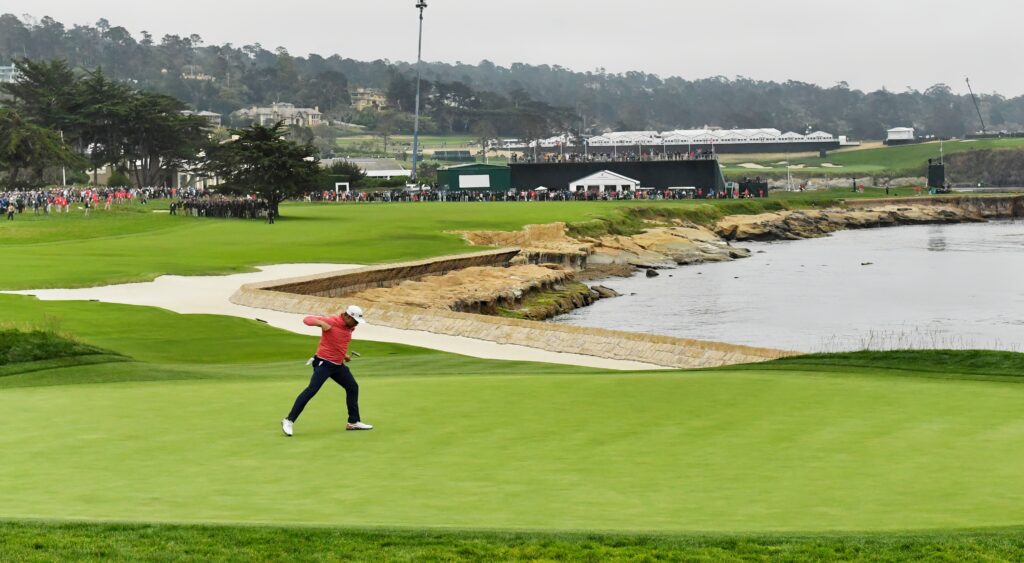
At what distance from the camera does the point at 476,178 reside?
131000mm

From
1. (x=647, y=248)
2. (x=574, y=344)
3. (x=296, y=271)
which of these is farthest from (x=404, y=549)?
(x=647, y=248)

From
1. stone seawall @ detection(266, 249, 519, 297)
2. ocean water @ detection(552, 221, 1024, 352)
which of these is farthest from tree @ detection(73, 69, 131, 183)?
stone seawall @ detection(266, 249, 519, 297)

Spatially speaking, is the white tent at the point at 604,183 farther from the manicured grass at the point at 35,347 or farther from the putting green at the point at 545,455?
the putting green at the point at 545,455

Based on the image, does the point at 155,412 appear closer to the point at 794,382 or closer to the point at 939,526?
the point at 794,382

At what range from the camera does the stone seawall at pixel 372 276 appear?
137 feet

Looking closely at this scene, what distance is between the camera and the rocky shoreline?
153 feet

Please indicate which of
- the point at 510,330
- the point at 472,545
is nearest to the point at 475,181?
the point at 510,330

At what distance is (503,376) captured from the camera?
21016 millimetres

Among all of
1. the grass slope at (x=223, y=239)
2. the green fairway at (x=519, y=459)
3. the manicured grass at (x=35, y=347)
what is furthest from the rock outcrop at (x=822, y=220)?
the green fairway at (x=519, y=459)

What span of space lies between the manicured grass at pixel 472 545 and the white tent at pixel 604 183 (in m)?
117

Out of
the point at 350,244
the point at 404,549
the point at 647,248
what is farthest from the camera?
the point at 647,248

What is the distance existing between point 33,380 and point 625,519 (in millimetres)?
13039

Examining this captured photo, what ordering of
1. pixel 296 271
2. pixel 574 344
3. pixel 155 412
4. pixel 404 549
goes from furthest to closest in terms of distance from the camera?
pixel 296 271 < pixel 574 344 < pixel 155 412 < pixel 404 549

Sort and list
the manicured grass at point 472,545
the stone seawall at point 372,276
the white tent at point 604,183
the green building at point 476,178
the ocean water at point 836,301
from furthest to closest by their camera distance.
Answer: the green building at point 476,178 → the white tent at point 604,183 → the ocean water at point 836,301 → the stone seawall at point 372,276 → the manicured grass at point 472,545
